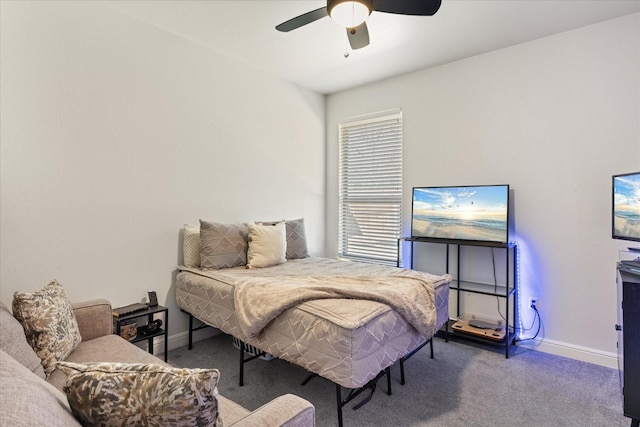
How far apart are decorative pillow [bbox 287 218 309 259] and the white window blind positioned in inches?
36.1

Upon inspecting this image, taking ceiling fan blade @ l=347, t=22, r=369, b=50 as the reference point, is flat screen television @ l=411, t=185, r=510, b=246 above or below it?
below

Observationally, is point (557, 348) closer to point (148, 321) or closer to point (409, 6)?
point (409, 6)

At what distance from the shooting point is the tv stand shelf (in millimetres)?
2895

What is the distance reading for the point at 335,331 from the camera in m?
1.74

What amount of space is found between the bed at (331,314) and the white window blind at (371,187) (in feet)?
4.43

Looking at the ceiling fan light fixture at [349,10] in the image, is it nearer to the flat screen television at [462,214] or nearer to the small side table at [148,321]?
the flat screen television at [462,214]

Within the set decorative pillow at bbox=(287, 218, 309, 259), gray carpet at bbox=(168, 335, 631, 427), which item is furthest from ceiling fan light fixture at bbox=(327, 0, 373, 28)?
gray carpet at bbox=(168, 335, 631, 427)

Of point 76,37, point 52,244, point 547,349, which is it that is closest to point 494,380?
point 547,349

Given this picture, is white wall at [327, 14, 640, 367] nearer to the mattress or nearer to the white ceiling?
the white ceiling

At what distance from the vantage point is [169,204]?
2971 mm

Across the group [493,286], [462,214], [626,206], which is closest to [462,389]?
[493,286]

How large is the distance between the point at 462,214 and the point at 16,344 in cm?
317

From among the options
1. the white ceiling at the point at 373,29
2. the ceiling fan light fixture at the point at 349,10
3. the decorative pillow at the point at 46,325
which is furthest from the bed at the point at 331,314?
the white ceiling at the point at 373,29

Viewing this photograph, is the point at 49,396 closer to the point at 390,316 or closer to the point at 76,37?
the point at 390,316
